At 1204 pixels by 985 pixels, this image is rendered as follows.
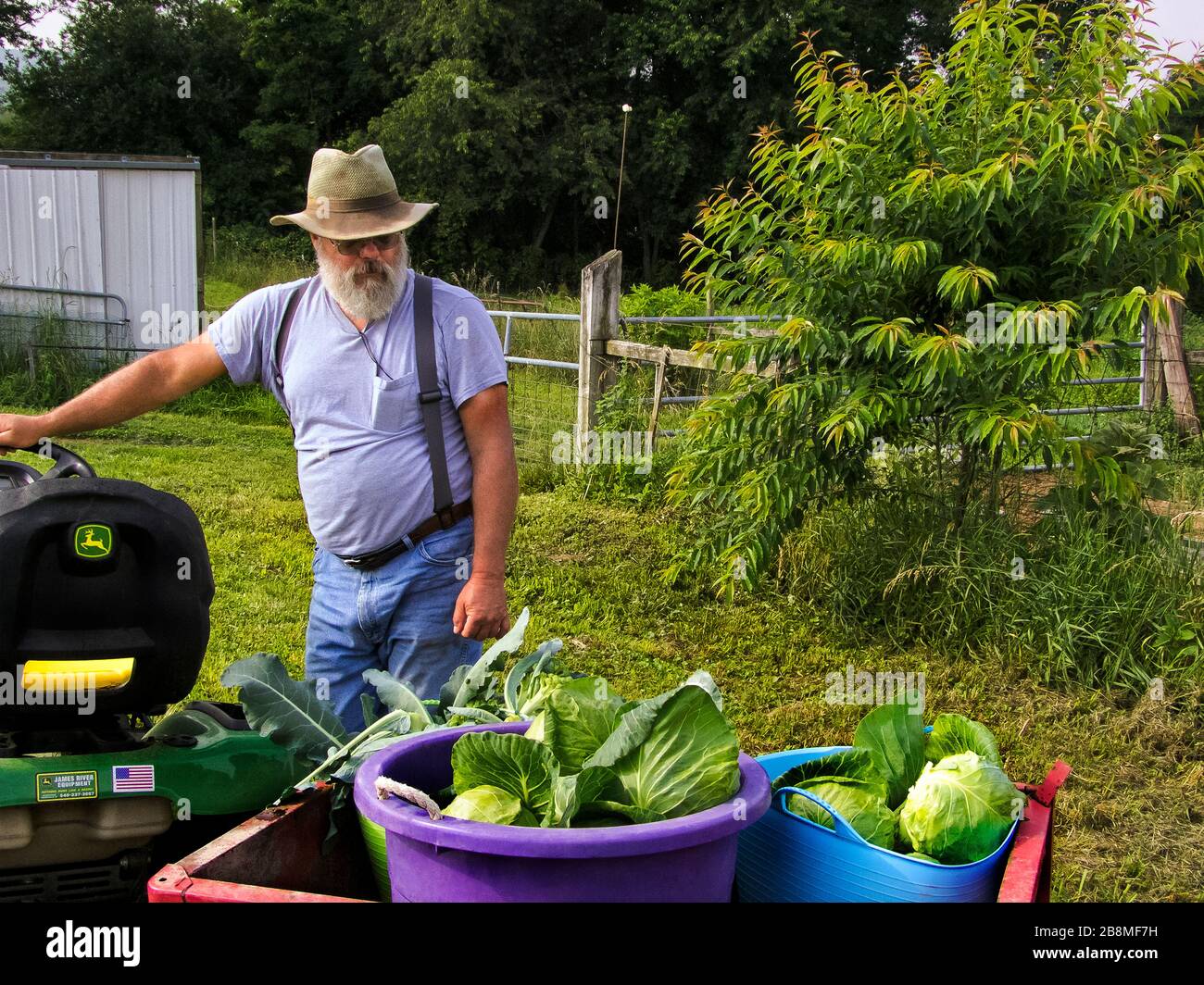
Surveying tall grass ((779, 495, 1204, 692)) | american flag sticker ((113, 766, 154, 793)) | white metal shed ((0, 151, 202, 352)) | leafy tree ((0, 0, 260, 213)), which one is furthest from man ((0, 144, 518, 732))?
leafy tree ((0, 0, 260, 213))

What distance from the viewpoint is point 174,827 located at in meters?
2.38

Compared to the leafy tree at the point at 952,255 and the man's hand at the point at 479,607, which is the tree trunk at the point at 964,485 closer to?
the leafy tree at the point at 952,255

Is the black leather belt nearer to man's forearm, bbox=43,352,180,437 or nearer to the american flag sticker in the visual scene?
man's forearm, bbox=43,352,180,437

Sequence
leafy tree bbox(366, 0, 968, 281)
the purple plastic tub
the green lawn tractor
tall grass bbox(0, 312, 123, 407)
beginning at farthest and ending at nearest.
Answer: leafy tree bbox(366, 0, 968, 281) < tall grass bbox(0, 312, 123, 407) < the green lawn tractor < the purple plastic tub

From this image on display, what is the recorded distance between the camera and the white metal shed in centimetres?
1449

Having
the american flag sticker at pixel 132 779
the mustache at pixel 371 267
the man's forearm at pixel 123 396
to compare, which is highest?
the mustache at pixel 371 267

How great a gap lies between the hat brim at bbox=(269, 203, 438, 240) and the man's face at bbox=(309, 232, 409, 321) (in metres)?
0.03

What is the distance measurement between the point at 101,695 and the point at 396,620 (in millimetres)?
1075

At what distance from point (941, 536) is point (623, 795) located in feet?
15.2

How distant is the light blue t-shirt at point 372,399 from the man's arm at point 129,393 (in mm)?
71

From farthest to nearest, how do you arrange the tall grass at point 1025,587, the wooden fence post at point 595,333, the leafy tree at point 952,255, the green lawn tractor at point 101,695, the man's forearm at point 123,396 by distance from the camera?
the wooden fence post at point 595,333 < the tall grass at point 1025,587 < the leafy tree at point 952,255 < the man's forearm at point 123,396 < the green lawn tractor at point 101,695

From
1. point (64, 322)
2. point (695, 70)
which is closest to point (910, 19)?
point (695, 70)

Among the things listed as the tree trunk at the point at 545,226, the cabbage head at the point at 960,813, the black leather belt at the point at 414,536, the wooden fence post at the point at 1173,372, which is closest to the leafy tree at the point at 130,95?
the tree trunk at the point at 545,226

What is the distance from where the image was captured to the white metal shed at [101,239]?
1449 cm
